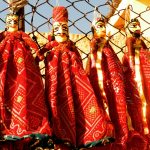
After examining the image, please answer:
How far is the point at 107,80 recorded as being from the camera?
4.12 feet

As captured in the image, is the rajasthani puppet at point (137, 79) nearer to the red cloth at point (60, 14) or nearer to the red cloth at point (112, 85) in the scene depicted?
the red cloth at point (112, 85)

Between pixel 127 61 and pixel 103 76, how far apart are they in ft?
0.36

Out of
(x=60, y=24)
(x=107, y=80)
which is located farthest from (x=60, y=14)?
(x=107, y=80)

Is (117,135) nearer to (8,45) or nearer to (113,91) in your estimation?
(113,91)

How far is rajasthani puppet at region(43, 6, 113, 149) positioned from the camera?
44.6 inches

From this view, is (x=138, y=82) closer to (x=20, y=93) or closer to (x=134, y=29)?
(x=134, y=29)

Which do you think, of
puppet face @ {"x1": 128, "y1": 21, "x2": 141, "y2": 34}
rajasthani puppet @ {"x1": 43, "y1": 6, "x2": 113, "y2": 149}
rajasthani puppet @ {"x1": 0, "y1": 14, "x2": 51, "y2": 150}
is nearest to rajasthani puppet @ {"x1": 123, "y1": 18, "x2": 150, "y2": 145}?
puppet face @ {"x1": 128, "y1": 21, "x2": 141, "y2": 34}

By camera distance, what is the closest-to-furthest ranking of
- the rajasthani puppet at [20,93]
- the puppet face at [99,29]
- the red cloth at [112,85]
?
the rajasthani puppet at [20,93] → the red cloth at [112,85] → the puppet face at [99,29]

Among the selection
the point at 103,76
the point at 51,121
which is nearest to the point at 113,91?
the point at 103,76

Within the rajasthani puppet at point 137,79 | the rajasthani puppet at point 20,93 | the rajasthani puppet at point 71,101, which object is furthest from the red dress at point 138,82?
the rajasthani puppet at point 20,93

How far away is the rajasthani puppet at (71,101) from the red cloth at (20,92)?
1.3 inches

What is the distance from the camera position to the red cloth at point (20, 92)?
109 cm

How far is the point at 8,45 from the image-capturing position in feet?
3.93

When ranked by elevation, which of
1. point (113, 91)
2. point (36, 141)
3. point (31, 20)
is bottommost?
point (36, 141)
